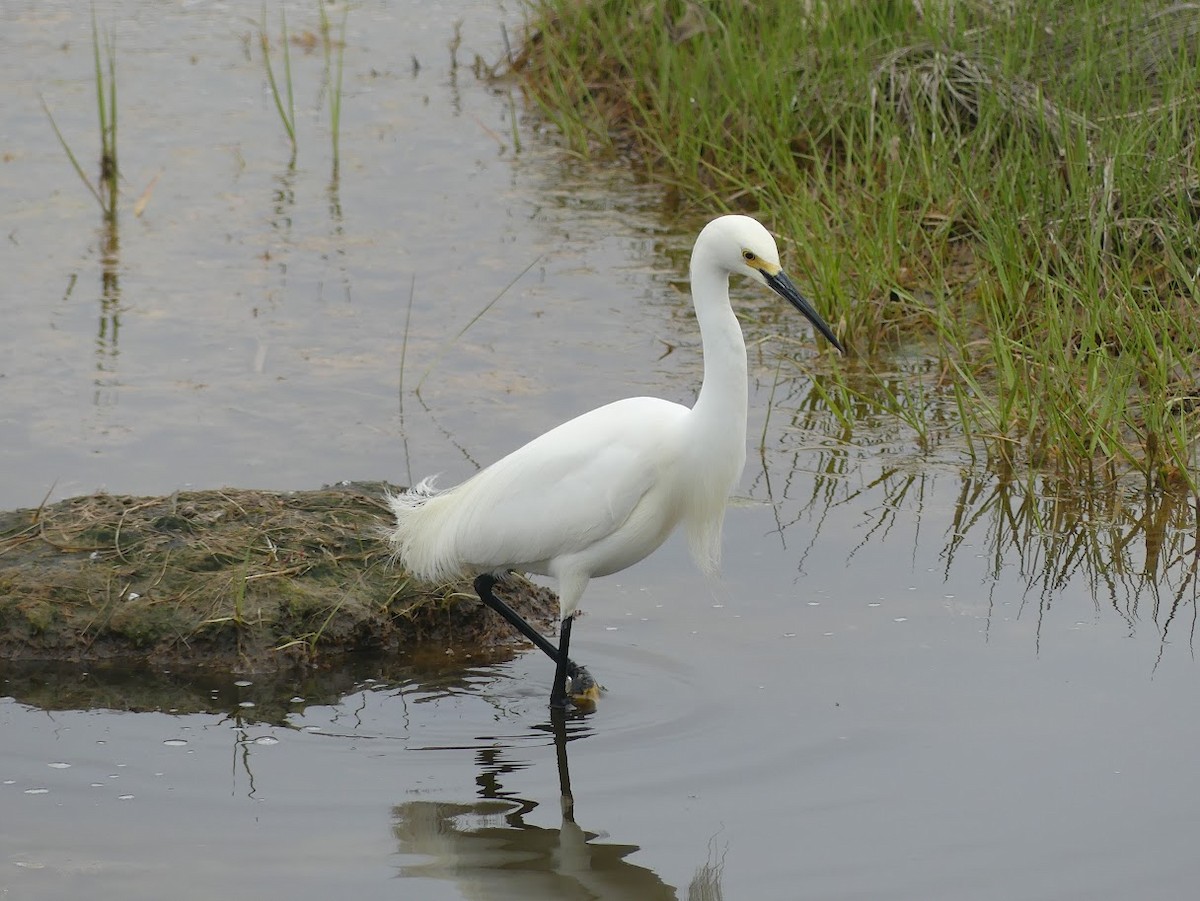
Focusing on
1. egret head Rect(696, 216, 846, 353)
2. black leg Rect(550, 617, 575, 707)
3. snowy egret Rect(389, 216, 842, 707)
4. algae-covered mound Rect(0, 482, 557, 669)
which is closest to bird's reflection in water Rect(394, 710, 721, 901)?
black leg Rect(550, 617, 575, 707)

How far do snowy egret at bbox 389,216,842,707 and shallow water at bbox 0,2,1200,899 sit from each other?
0.34 m

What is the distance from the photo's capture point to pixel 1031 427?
557 centimetres

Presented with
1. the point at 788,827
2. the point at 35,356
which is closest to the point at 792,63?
the point at 35,356

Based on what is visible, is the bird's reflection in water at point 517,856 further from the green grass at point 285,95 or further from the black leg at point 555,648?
the green grass at point 285,95

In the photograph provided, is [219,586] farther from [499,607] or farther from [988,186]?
[988,186]

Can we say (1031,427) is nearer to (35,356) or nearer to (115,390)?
(115,390)

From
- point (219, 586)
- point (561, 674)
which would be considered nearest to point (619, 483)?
point (561, 674)

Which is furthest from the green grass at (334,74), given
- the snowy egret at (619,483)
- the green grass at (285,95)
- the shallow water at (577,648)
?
the snowy egret at (619,483)

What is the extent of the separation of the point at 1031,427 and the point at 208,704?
2.92 m

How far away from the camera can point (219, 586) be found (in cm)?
482

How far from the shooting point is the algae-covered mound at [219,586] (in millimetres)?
4715

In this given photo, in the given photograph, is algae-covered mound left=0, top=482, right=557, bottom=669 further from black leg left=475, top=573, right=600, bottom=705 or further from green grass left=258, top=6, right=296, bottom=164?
green grass left=258, top=6, right=296, bottom=164

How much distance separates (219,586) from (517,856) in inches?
60.3

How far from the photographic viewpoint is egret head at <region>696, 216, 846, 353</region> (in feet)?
14.1
